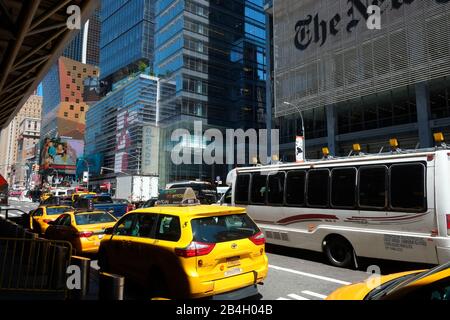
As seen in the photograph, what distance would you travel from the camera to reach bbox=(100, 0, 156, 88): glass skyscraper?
107 meters

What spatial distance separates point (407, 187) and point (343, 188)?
1643 mm

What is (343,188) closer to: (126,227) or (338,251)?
(338,251)

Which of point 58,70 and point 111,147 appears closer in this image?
point 111,147

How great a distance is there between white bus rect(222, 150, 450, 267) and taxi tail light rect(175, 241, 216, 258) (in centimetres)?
465

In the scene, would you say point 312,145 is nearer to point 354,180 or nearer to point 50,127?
point 354,180

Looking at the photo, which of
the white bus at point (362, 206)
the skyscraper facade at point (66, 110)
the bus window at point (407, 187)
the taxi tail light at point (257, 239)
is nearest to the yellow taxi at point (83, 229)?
the white bus at point (362, 206)

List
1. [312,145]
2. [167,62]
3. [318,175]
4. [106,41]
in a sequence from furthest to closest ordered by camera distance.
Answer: [106,41] < [167,62] < [312,145] < [318,175]

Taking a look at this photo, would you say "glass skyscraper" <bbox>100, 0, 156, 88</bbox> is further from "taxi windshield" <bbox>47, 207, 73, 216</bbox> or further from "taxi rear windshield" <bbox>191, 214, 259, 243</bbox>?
"taxi rear windshield" <bbox>191, 214, 259, 243</bbox>

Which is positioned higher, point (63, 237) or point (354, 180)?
point (354, 180)

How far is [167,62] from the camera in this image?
7675cm

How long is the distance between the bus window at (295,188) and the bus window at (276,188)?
0.26m

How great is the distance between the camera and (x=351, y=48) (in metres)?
36.4
